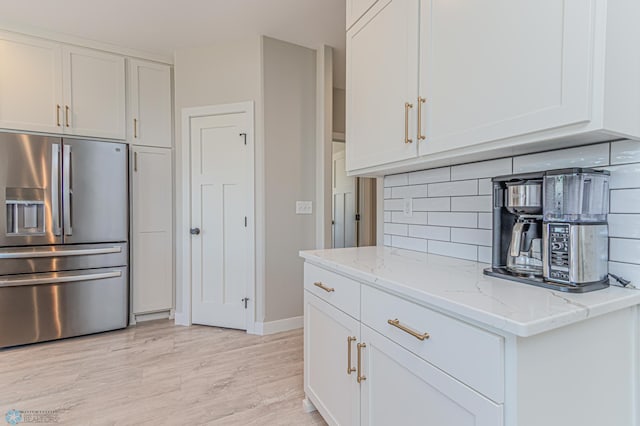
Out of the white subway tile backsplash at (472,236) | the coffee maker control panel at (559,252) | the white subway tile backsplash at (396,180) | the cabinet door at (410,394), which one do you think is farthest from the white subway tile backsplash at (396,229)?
the coffee maker control panel at (559,252)

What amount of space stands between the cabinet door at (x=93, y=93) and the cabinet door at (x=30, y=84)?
7 cm

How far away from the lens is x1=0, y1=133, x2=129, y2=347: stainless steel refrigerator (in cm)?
260

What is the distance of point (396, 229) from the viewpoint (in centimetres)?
197

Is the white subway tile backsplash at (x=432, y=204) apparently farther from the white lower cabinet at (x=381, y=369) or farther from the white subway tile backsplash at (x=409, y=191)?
the white lower cabinet at (x=381, y=369)

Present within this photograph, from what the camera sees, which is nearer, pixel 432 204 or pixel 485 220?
pixel 485 220

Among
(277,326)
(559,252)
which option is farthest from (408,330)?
(277,326)

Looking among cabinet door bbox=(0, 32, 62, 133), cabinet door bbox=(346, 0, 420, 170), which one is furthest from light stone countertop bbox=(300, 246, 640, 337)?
cabinet door bbox=(0, 32, 62, 133)

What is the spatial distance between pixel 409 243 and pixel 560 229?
94 cm

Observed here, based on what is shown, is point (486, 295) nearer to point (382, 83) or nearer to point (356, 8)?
point (382, 83)

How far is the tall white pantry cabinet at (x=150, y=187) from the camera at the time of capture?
3150 millimetres

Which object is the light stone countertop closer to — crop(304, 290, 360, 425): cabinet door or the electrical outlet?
crop(304, 290, 360, 425): cabinet door

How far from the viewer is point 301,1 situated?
243 centimetres

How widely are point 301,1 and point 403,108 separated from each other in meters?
1.58

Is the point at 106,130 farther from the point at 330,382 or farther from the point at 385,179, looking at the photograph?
the point at 330,382
